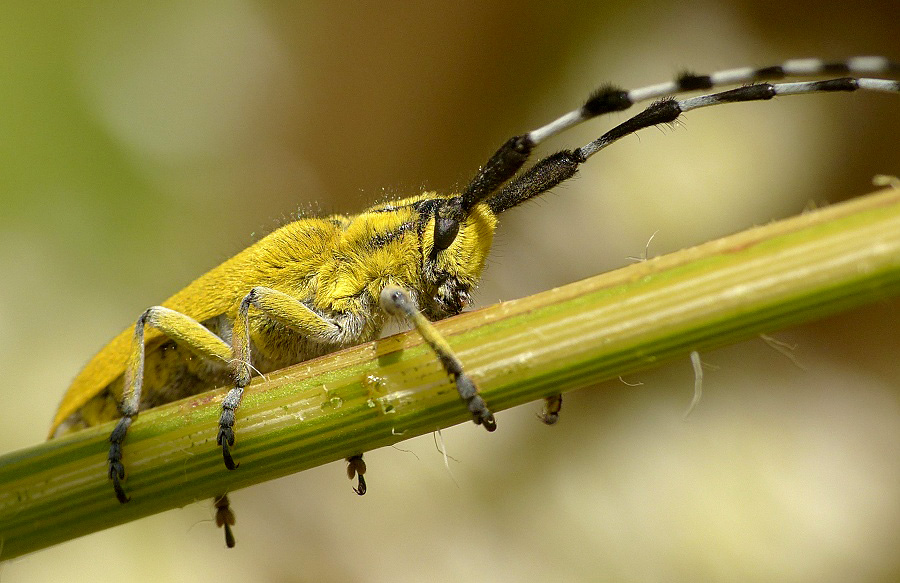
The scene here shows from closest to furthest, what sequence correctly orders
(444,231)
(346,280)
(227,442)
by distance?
(227,442)
(444,231)
(346,280)

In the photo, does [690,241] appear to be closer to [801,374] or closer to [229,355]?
[801,374]

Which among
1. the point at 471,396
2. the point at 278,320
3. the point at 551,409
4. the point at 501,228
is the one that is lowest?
the point at 471,396

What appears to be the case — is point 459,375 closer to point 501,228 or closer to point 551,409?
point 551,409

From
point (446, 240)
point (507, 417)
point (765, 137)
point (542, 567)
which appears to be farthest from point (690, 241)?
point (446, 240)

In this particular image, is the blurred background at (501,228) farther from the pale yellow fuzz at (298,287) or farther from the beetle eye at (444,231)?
the beetle eye at (444,231)

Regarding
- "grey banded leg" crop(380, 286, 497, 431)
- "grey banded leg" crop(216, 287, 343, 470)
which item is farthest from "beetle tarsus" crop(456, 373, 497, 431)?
"grey banded leg" crop(216, 287, 343, 470)

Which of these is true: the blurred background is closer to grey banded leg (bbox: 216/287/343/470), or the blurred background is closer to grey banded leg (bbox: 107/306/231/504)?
grey banded leg (bbox: 107/306/231/504)

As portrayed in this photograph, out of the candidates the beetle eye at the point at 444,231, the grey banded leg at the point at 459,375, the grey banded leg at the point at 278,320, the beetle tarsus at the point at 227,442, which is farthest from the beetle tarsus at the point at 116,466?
the beetle eye at the point at 444,231

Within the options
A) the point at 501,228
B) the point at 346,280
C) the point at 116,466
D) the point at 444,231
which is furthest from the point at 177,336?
the point at 501,228
